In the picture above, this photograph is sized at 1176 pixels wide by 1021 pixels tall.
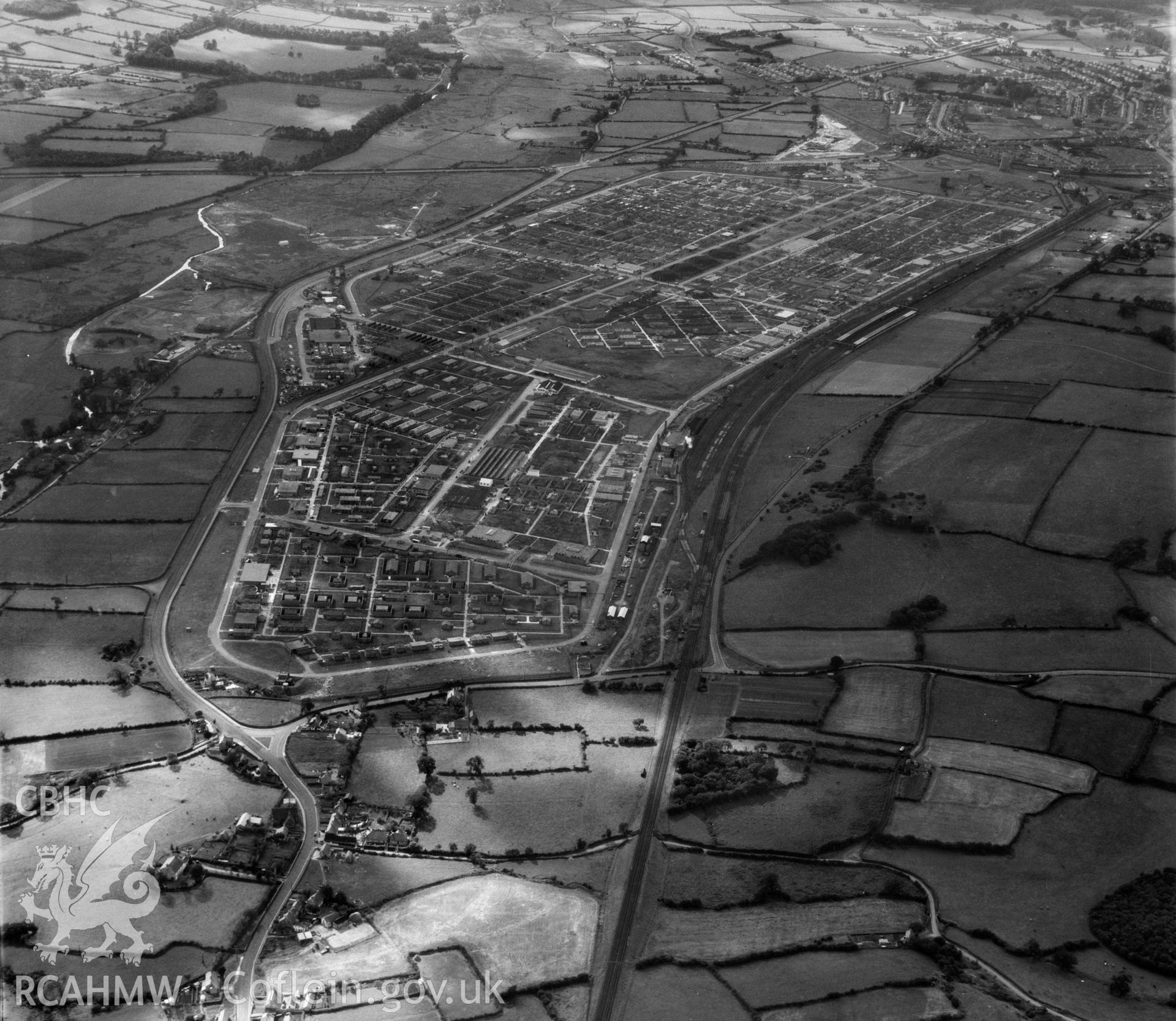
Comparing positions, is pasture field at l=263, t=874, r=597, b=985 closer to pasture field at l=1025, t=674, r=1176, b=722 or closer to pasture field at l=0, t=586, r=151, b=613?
pasture field at l=1025, t=674, r=1176, b=722

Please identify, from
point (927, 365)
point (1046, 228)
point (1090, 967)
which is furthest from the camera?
point (1046, 228)

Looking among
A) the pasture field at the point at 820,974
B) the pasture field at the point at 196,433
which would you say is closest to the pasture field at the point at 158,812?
the pasture field at the point at 820,974

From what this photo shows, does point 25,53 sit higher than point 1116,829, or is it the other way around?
point 25,53

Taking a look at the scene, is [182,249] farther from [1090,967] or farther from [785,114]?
[1090,967]

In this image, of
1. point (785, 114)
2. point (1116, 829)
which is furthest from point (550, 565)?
point (785, 114)

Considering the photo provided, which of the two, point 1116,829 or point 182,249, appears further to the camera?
point 182,249

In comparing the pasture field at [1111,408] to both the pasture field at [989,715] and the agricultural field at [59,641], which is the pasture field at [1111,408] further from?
the agricultural field at [59,641]
